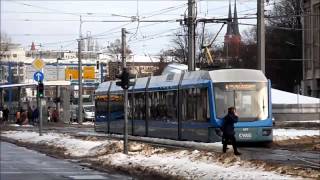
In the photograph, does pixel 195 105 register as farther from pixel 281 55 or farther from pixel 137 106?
pixel 281 55

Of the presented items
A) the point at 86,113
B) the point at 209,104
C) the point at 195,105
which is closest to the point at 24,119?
the point at 86,113

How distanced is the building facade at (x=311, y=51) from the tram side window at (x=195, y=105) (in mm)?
49711

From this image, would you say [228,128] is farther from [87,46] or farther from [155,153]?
[87,46]

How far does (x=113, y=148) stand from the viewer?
87.7ft

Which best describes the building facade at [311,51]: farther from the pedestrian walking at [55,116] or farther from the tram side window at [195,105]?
the tram side window at [195,105]

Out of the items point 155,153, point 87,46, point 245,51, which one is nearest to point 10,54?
point 87,46

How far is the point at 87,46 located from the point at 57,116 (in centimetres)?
2822

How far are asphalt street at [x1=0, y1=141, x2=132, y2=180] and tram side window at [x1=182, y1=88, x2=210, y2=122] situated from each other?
5839 mm

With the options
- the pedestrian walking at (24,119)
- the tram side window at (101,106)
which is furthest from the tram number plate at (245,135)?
the pedestrian walking at (24,119)

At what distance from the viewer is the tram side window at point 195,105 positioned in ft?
88.2

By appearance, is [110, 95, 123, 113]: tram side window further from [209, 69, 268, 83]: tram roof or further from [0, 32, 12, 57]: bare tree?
[0, 32, 12, 57]: bare tree

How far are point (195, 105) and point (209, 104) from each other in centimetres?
134

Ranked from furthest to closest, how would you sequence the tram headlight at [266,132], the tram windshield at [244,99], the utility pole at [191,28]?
the utility pole at [191,28] → the tram headlight at [266,132] → the tram windshield at [244,99]

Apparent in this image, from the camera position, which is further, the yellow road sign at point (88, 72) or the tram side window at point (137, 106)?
the yellow road sign at point (88, 72)
